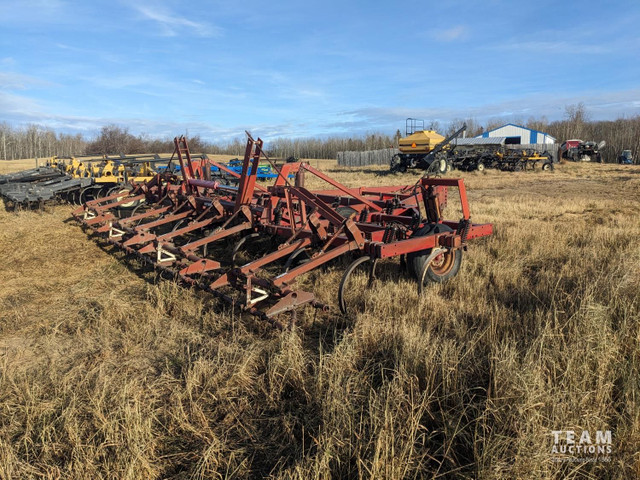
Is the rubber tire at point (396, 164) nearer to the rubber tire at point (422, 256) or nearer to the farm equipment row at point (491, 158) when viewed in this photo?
the farm equipment row at point (491, 158)

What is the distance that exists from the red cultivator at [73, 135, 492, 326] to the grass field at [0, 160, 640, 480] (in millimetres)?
335

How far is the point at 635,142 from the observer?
153 ft

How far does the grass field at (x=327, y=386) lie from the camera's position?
224 centimetres

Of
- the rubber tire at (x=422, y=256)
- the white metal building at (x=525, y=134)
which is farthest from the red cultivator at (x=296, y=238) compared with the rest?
the white metal building at (x=525, y=134)

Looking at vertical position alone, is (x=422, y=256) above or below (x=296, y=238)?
below

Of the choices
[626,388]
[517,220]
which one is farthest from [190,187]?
[626,388]

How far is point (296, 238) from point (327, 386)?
3054 mm

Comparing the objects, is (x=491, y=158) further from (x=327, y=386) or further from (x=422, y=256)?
(x=327, y=386)

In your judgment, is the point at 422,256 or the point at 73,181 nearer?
the point at 422,256

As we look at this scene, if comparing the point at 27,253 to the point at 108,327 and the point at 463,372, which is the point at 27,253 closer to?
the point at 108,327

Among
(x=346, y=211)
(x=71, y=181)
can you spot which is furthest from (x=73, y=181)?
(x=346, y=211)

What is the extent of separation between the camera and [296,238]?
5746 mm

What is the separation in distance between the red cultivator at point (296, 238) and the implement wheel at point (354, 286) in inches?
0.6

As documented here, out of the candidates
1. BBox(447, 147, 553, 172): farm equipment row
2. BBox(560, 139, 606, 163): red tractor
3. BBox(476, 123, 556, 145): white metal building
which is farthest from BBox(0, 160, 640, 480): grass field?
BBox(476, 123, 556, 145): white metal building
